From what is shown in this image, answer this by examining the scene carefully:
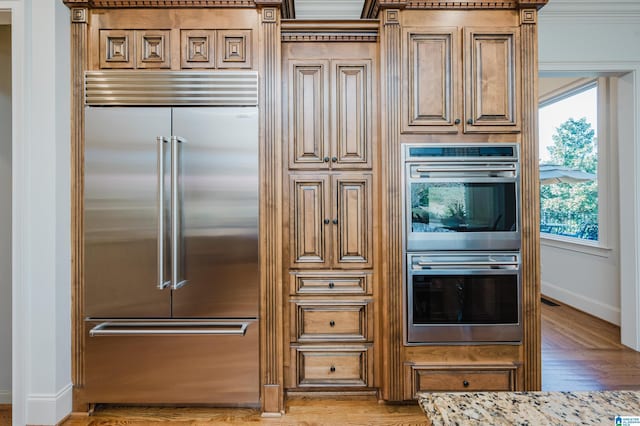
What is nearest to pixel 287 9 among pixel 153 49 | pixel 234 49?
pixel 234 49

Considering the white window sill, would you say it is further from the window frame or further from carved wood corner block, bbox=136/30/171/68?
carved wood corner block, bbox=136/30/171/68

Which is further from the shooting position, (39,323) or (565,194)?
(565,194)

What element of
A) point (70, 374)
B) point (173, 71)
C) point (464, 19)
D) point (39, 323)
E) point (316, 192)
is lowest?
point (70, 374)

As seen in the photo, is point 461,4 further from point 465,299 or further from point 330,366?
point 330,366

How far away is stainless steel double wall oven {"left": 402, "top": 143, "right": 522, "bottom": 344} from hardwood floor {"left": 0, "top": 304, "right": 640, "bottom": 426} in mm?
520

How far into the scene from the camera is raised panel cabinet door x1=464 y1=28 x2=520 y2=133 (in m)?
2.26

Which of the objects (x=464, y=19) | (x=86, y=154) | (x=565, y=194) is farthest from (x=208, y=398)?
(x=565, y=194)

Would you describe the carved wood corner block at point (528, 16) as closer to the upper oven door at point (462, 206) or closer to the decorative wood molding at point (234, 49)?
the upper oven door at point (462, 206)

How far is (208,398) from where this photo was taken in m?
2.21

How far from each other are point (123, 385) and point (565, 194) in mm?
5346

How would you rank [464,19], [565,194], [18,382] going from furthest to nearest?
1. [565,194]
2. [464,19]
3. [18,382]

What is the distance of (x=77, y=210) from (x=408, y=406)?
2442 mm

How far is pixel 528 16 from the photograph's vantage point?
2250 millimetres

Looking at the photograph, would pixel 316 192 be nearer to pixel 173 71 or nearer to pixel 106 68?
pixel 173 71
